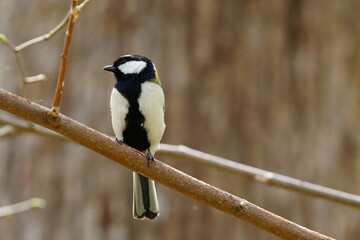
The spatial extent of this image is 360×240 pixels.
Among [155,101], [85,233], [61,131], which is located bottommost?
[85,233]

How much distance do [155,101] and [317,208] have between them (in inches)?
63.9

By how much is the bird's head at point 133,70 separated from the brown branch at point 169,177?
0.64 meters

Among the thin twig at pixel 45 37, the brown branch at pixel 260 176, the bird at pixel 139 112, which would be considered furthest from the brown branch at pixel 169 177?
the brown branch at pixel 260 176

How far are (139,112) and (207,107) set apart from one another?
1.25 m

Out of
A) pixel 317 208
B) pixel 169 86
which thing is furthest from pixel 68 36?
pixel 317 208

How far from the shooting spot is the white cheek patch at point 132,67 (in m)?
2.70

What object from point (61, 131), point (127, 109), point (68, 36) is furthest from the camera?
point (127, 109)

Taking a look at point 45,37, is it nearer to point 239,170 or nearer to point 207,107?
point 239,170

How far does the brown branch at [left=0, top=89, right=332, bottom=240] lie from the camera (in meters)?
1.95

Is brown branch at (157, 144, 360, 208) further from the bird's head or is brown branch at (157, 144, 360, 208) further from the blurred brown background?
the blurred brown background

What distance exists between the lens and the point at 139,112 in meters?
2.56

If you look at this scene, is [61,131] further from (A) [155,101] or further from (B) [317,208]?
(B) [317,208]

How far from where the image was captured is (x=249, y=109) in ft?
12.4

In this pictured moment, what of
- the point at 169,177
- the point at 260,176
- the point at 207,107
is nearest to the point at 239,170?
the point at 260,176
